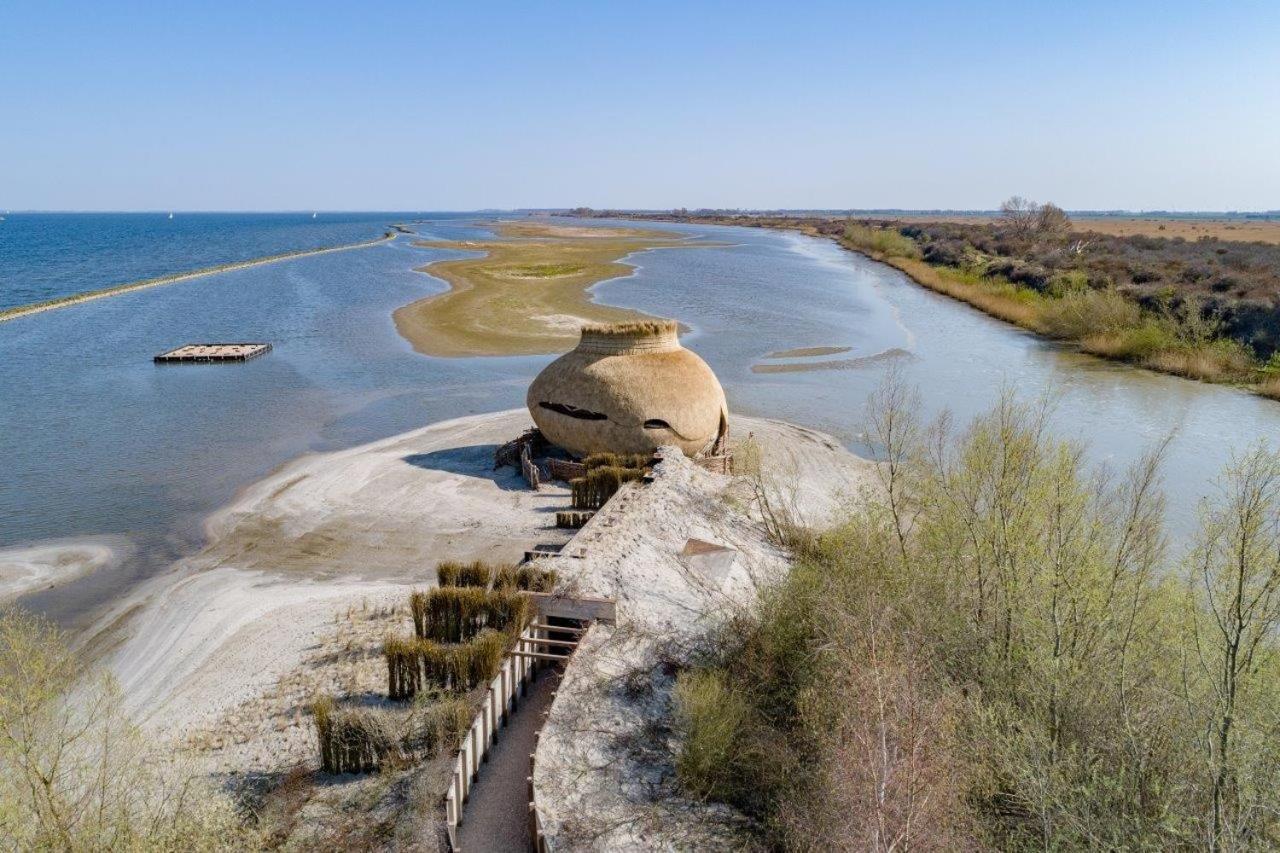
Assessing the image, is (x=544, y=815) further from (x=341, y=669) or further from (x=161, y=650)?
(x=161, y=650)

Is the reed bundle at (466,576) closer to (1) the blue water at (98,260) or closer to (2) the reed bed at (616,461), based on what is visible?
(2) the reed bed at (616,461)

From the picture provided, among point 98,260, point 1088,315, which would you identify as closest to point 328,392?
point 1088,315

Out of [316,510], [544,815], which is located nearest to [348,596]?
[316,510]

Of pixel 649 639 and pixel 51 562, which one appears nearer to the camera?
pixel 649 639

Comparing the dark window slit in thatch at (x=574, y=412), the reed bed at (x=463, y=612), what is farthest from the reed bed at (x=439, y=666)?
the dark window slit in thatch at (x=574, y=412)

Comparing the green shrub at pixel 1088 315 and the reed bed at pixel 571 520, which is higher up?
the green shrub at pixel 1088 315

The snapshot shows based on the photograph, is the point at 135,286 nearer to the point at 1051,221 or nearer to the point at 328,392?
the point at 328,392
